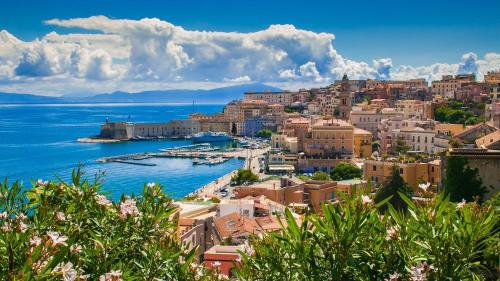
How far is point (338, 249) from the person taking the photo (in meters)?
2.52

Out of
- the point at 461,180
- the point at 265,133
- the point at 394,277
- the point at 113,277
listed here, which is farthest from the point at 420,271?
the point at 265,133

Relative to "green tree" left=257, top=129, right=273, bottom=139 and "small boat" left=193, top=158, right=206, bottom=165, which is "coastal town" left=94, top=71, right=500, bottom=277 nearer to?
"green tree" left=257, top=129, right=273, bottom=139

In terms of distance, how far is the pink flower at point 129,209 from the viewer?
3.26 meters

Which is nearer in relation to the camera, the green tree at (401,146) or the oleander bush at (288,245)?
the oleander bush at (288,245)

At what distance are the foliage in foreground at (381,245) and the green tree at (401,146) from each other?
3338 cm

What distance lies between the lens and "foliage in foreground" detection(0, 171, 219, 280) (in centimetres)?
278

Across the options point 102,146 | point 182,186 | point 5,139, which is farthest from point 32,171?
point 5,139

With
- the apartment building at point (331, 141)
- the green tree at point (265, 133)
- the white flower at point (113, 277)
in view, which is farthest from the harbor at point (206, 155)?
the white flower at point (113, 277)

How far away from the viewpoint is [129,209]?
→ 3258mm

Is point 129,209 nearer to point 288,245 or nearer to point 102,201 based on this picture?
point 102,201

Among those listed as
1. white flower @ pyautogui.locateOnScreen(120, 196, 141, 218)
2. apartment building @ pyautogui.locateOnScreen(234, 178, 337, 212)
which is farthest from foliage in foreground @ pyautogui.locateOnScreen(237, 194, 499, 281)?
apartment building @ pyautogui.locateOnScreen(234, 178, 337, 212)

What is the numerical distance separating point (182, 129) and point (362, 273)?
72.5 metres

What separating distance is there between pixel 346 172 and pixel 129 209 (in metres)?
27.9

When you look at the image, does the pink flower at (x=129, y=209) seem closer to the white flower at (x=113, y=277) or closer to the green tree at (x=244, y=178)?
the white flower at (x=113, y=277)
